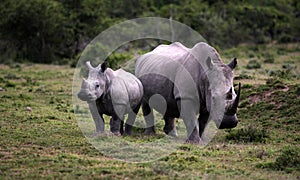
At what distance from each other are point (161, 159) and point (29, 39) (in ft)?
95.2

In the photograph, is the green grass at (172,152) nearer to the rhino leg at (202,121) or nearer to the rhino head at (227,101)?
the rhino leg at (202,121)

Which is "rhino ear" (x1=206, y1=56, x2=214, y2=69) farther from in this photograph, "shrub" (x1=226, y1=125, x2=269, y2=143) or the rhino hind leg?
the rhino hind leg

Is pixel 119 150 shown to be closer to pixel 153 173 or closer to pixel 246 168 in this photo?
pixel 153 173

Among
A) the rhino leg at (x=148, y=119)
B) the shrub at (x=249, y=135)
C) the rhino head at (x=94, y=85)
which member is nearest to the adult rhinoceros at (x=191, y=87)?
the rhino leg at (x=148, y=119)

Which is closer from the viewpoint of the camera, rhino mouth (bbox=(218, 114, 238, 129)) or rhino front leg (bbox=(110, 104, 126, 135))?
rhino mouth (bbox=(218, 114, 238, 129))

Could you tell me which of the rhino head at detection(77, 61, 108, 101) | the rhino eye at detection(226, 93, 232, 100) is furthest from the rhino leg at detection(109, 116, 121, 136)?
the rhino eye at detection(226, 93, 232, 100)

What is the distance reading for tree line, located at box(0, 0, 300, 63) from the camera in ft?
121

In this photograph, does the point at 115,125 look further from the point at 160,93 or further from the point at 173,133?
the point at 173,133

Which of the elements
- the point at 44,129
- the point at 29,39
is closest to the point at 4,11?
the point at 29,39

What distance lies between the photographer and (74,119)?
1532cm

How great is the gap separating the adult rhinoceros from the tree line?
22.5m

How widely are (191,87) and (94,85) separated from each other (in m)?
2.03

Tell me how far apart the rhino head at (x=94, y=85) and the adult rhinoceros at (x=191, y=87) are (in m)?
1.46

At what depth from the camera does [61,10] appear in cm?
3878
